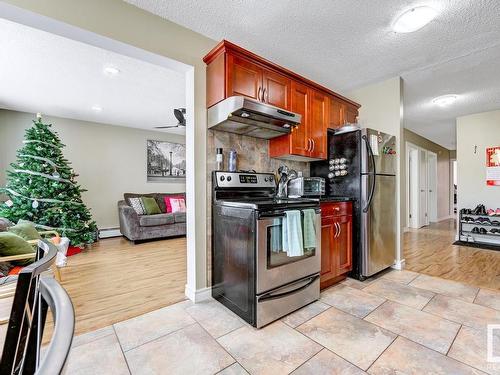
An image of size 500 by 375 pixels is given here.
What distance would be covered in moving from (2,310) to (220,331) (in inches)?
71.5

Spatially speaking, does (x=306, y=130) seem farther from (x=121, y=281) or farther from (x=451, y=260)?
(x=451, y=260)

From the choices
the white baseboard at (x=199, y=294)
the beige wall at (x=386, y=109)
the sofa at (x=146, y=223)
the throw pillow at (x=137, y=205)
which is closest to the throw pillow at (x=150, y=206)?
the throw pillow at (x=137, y=205)

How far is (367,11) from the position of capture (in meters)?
2.04

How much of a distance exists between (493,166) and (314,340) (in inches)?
206

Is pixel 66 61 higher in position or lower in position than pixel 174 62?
higher

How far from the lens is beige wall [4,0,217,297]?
1717 millimetres

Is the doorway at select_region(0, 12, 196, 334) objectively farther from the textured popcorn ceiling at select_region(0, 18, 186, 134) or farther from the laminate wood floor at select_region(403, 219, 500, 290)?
the laminate wood floor at select_region(403, 219, 500, 290)

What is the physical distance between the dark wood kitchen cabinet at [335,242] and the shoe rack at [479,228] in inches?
145

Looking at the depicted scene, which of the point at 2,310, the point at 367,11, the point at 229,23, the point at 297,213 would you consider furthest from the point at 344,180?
the point at 2,310

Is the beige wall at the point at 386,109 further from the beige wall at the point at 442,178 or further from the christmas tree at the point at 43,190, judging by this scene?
the christmas tree at the point at 43,190

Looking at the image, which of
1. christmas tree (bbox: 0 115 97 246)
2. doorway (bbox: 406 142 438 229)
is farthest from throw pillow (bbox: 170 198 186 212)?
doorway (bbox: 406 142 438 229)

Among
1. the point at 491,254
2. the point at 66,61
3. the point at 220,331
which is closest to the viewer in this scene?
the point at 220,331

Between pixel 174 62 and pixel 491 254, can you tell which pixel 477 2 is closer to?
pixel 174 62

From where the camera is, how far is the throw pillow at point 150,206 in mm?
5090
